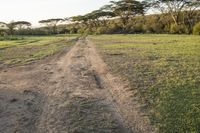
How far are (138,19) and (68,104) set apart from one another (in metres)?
66.3

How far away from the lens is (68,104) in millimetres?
9062

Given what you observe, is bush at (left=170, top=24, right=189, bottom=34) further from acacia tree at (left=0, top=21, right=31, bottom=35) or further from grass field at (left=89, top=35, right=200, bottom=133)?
grass field at (left=89, top=35, right=200, bottom=133)

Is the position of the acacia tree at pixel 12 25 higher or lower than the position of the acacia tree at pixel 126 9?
lower

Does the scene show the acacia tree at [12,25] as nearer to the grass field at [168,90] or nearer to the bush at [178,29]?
the bush at [178,29]

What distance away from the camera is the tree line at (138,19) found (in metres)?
58.9

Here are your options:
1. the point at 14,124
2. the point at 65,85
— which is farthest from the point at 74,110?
the point at 65,85

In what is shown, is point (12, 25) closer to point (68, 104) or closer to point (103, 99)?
point (103, 99)

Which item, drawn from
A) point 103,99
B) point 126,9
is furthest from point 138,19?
point 103,99

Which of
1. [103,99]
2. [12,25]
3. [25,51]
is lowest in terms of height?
[25,51]

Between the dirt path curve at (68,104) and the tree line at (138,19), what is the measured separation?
37.0m

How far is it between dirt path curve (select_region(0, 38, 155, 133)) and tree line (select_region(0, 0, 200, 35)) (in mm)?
36965

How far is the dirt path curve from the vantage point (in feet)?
24.1

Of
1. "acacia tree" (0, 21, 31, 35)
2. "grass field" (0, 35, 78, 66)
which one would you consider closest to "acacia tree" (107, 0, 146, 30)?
A: "acacia tree" (0, 21, 31, 35)

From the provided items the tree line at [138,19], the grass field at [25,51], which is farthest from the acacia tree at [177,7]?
the grass field at [25,51]
